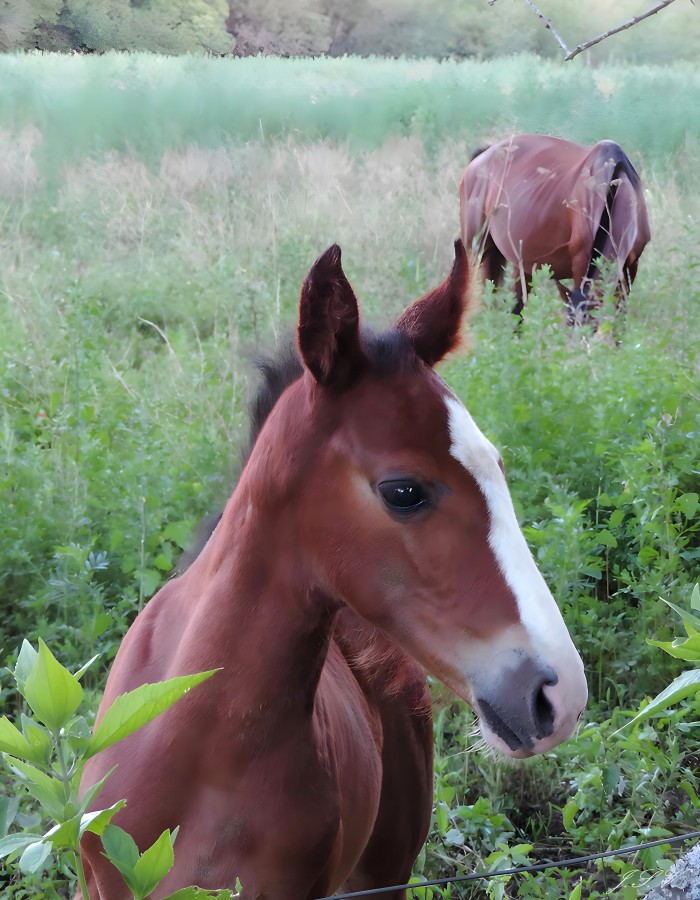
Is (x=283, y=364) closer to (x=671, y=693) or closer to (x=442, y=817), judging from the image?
(x=671, y=693)

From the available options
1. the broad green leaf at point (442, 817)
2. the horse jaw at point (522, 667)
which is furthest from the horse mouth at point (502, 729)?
the broad green leaf at point (442, 817)

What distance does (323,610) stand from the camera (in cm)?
149

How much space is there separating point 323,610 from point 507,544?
12.8 inches

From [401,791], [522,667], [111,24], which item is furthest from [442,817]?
[111,24]

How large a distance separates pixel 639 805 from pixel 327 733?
49.2 inches

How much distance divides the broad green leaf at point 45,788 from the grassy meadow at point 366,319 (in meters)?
1.02

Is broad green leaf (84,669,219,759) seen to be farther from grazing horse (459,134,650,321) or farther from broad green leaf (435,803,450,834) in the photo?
grazing horse (459,134,650,321)

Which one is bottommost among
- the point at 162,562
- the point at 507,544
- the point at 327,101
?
the point at 162,562

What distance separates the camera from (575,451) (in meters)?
3.71

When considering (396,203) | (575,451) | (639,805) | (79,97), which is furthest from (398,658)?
(79,97)

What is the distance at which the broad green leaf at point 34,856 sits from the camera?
0.76 meters

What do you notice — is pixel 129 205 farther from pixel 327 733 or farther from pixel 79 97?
pixel 327 733

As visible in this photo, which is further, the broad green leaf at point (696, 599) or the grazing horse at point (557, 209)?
the grazing horse at point (557, 209)

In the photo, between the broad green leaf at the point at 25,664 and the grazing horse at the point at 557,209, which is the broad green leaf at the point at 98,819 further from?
the grazing horse at the point at 557,209
